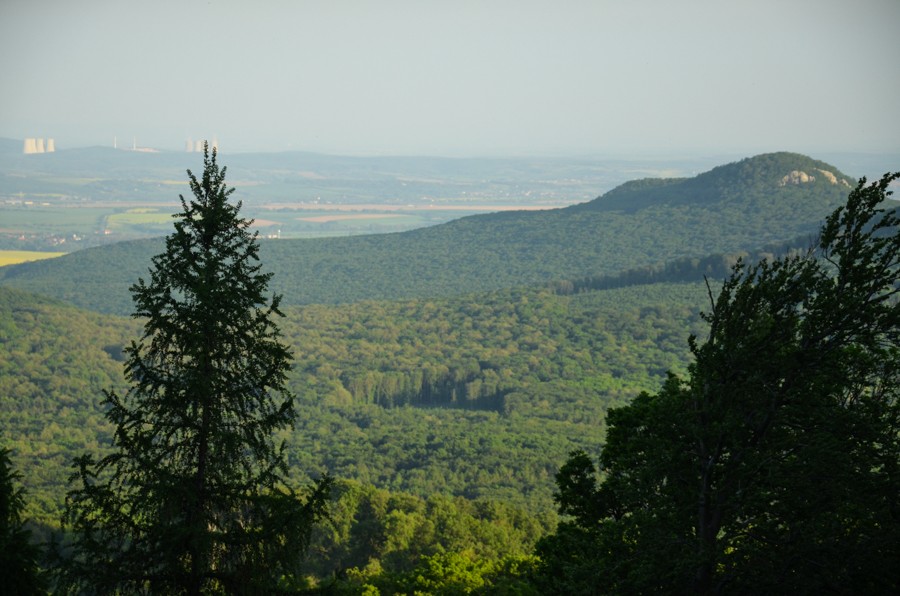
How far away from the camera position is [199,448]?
12523 millimetres

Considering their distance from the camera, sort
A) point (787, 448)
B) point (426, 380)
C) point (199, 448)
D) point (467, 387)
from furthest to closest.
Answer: point (426, 380), point (467, 387), point (787, 448), point (199, 448)

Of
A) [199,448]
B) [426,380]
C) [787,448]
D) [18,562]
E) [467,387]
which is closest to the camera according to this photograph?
[199,448]

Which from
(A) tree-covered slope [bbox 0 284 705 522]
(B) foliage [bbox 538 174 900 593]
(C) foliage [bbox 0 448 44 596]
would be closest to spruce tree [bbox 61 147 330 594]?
(C) foliage [bbox 0 448 44 596]

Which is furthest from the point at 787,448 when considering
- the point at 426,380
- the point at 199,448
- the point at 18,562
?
the point at 426,380

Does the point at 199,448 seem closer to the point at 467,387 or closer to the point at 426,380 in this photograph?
the point at 467,387

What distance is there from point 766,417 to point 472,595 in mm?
13107

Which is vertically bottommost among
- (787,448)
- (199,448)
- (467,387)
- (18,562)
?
(467,387)

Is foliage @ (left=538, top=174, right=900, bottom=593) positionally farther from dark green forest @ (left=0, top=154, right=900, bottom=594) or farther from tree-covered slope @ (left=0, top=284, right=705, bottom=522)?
tree-covered slope @ (left=0, top=284, right=705, bottom=522)

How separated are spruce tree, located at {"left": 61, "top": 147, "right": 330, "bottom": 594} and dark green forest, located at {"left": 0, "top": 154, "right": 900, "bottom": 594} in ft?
12.9

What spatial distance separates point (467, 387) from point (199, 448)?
348 ft

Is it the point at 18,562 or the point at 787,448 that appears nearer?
the point at 787,448

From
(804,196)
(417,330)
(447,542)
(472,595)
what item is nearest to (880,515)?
(472,595)

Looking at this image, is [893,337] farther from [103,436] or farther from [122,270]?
[122,270]

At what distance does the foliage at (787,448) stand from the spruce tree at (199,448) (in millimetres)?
4733
